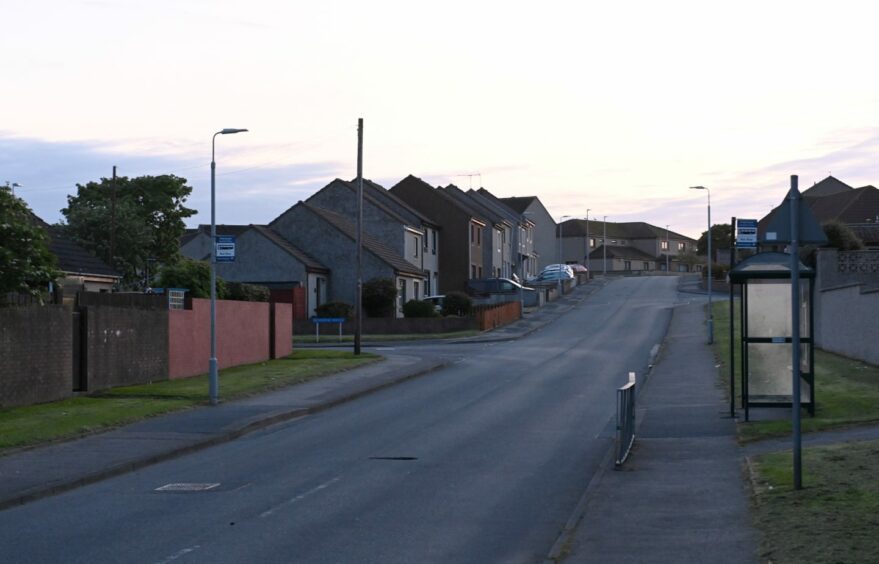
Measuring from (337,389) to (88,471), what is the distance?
13.9 metres

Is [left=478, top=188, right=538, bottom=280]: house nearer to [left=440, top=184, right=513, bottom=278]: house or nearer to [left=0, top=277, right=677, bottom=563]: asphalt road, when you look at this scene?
[left=440, top=184, right=513, bottom=278]: house

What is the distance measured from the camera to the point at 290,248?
6612 centimetres

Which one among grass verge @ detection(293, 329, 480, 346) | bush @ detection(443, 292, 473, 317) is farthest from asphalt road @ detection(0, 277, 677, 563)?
bush @ detection(443, 292, 473, 317)

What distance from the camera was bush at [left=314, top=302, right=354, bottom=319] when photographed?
61.7 m

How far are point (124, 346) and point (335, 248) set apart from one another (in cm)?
4034

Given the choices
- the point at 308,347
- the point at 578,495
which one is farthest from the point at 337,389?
the point at 308,347

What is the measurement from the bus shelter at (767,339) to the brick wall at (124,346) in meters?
14.4

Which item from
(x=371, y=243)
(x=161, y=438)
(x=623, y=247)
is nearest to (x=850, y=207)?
(x=371, y=243)

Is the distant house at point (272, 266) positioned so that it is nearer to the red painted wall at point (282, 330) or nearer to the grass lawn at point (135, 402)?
the red painted wall at point (282, 330)

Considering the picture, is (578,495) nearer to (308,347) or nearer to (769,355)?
(769,355)

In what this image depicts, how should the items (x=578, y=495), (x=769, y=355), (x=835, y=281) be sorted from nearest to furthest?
1. (x=578, y=495)
2. (x=769, y=355)
3. (x=835, y=281)

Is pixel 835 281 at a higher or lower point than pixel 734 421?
higher

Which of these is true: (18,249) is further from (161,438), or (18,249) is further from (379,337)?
(379,337)

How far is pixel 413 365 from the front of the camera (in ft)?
124
